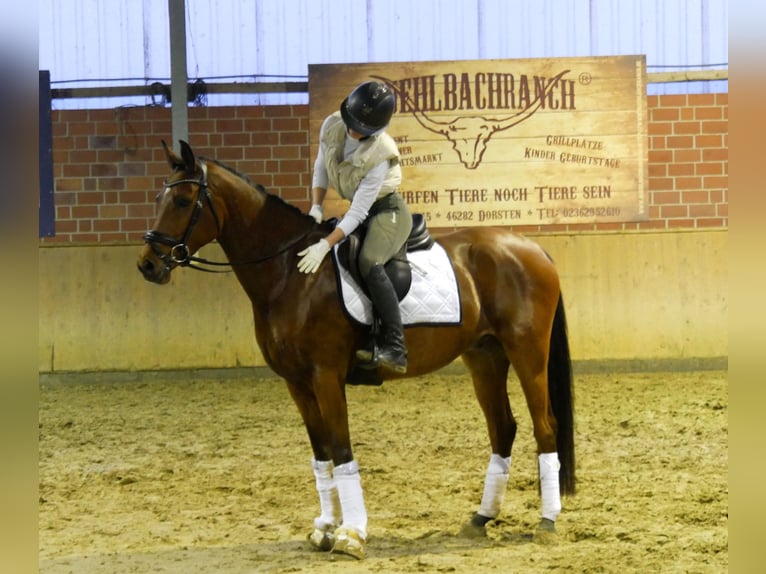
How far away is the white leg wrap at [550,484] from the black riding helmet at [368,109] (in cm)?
163

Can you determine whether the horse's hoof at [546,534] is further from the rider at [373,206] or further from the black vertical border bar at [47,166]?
the black vertical border bar at [47,166]

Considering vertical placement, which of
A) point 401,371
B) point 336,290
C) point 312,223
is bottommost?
point 401,371

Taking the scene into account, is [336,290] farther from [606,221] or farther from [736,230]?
[606,221]

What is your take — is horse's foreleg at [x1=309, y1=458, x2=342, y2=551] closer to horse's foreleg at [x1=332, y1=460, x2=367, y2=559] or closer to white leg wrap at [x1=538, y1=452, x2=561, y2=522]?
horse's foreleg at [x1=332, y1=460, x2=367, y2=559]

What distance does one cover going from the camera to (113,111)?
9.16 metres

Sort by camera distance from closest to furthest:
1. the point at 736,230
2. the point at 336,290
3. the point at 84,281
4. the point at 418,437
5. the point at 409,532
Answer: the point at 736,230
the point at 336,290
the point at 409,532
the point at 418,437
the point at 84,281

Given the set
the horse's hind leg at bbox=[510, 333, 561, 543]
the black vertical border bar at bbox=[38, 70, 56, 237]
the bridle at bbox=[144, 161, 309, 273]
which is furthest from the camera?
the black vertical border bar at bbox=[38, 70, 56, 237]

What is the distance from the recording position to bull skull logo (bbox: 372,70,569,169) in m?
9.03

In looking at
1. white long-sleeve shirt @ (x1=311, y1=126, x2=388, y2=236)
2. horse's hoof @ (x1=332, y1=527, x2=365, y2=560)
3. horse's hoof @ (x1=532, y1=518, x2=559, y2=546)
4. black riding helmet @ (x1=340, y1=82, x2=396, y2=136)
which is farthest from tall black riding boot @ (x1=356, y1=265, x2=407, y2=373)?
horse's hoof @ (x1=532, y1=518, x2=559, y2=546)

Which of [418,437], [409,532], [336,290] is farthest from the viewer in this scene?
→ [418,437]

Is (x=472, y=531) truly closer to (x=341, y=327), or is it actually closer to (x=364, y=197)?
(x=341, y=327)

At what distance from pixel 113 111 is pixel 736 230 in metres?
9.11

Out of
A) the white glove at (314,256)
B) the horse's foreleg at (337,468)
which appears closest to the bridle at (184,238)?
the white glove at (314,256)

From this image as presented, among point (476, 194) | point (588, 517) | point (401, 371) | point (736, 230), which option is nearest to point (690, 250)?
point (476, 194)
